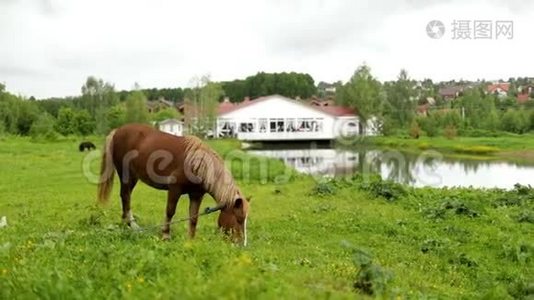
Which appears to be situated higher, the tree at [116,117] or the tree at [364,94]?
the tree at [364,94]

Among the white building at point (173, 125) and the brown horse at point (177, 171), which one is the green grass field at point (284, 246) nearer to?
the brown horse at point (177, 171)

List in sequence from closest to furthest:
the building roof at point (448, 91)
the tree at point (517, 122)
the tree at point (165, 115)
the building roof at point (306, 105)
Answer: the tree at point (517, 122) → the building roof at point (306, 105) → the tree at point (165, 115) → the building roof at point (448, 91)

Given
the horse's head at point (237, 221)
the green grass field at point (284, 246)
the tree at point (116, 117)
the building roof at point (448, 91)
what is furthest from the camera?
the building roof at point (448, 91)

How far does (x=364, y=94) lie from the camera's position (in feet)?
205

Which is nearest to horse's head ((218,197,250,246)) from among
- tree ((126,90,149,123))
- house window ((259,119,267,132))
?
tree ((126,90,149,123))

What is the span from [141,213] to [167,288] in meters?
A: 8.28

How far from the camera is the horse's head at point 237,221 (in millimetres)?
8078

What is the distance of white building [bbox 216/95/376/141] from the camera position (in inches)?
2363

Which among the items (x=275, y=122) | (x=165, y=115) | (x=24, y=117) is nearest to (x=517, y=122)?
(x=275, y=122)

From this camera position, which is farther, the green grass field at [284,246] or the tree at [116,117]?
the tree at [116,117]

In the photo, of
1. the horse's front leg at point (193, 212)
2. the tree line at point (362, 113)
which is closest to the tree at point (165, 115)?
the tree line at point (362, 113)

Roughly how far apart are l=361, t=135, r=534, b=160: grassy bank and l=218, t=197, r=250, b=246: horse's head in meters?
36.6

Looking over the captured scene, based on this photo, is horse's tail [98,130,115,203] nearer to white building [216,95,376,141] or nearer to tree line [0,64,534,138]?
tree line [0,64,534,138]

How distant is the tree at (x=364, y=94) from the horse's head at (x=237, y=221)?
55.9 metres
